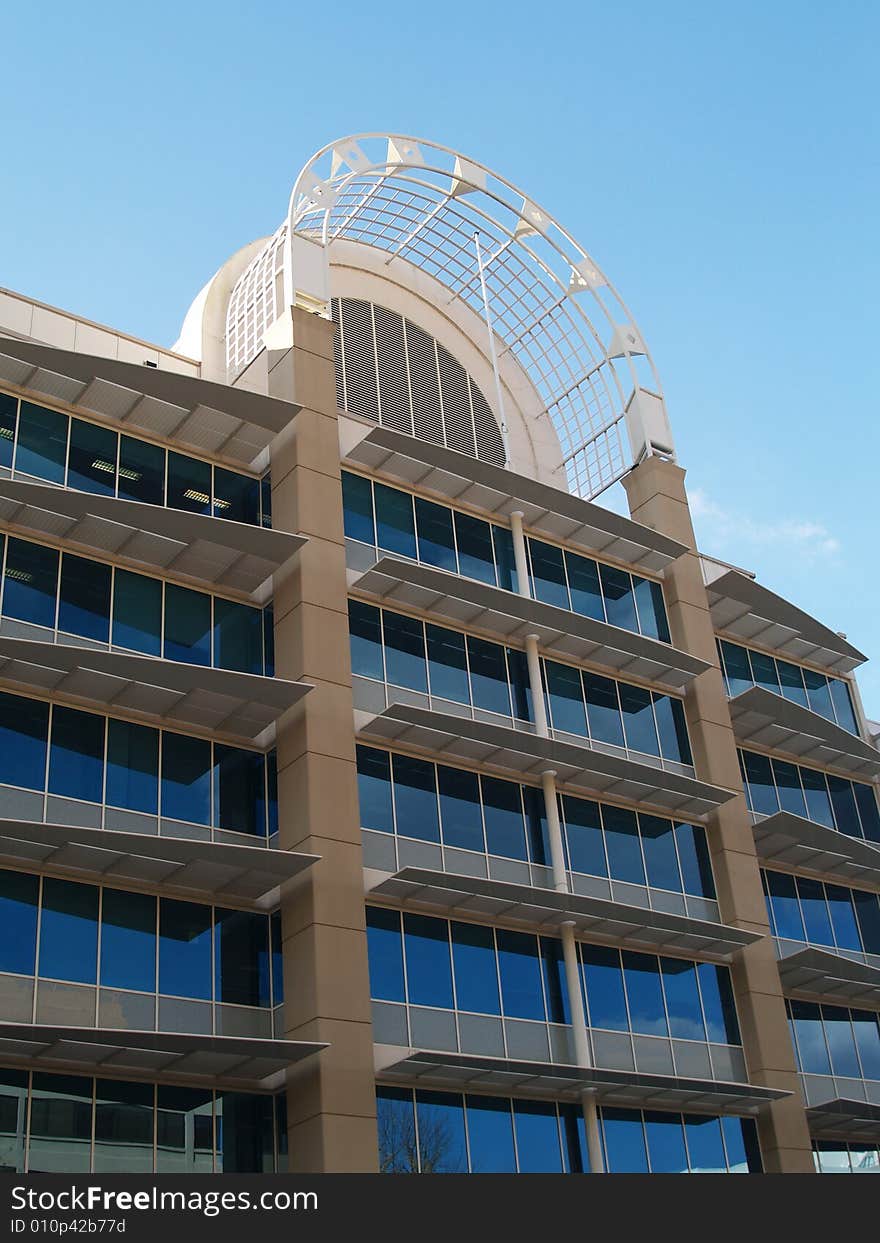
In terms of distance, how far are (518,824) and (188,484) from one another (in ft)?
35.6

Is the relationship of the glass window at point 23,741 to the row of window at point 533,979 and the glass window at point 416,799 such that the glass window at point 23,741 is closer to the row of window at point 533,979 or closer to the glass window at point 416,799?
the row of window at point 533,979

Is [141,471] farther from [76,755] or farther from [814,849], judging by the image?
[814,849]

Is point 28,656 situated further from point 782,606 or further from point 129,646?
point 782,606

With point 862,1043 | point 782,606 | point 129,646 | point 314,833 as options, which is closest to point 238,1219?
point 314,833

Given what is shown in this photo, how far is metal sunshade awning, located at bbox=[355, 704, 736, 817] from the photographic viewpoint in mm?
30688

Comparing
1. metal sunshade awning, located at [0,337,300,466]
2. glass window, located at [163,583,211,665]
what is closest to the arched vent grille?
metal sunshade awning, located at [0,337,300,466]

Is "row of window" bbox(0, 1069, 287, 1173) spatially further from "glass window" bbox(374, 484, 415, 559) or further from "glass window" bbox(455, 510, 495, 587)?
"glass window" bbox(455, 510, 495, 587)

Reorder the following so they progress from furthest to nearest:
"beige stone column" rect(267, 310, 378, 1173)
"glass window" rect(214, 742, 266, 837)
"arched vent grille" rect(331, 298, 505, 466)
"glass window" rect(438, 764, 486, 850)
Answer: "arched vent grille" rect(331, 298, 505, 466) → "glass window" rect(438, 764, 486, 850) → "glass window" rect(214, 742, 266, 837) → "beige stone column" rect(267, 310, 378, 1173)

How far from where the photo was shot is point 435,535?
116 feet

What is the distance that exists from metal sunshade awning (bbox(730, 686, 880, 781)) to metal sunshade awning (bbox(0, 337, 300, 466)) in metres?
15.2

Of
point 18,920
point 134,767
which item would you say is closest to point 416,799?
point 134,767

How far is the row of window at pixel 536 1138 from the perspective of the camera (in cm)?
2770

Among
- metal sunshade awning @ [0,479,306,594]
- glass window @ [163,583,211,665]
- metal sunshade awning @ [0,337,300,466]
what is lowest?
glass window @ [163,583,211,665]

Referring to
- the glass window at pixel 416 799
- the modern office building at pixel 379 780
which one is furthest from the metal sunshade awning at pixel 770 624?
the glass window at pixel 416 799
